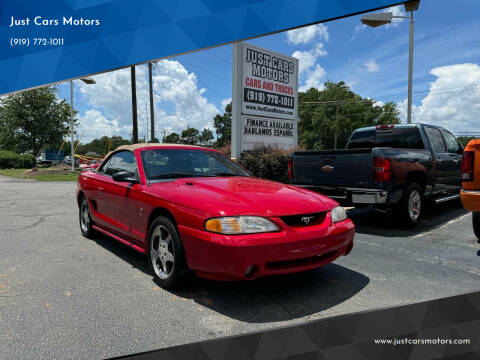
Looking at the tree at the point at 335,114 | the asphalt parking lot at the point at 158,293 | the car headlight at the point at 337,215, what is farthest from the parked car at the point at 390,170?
the tree at the point at 335,114

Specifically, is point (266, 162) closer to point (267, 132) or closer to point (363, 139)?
point (267, 132)

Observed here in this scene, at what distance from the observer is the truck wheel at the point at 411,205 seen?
6.39m

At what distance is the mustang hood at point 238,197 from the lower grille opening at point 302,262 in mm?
424

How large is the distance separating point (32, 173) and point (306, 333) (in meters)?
26.1

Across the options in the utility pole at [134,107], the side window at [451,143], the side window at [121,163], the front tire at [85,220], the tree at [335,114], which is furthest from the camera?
the tree at [335,114]

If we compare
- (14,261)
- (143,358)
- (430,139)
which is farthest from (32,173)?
(143,358)

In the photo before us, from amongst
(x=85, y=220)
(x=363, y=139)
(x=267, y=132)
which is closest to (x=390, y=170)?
(x=363, y=139)

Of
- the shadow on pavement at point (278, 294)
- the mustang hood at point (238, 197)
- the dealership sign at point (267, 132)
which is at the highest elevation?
the dealership sign at point (267, 132)

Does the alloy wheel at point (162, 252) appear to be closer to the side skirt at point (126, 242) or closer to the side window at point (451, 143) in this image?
the side skirt at point (126, 242)

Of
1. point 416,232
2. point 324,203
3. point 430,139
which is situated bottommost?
point 416,232

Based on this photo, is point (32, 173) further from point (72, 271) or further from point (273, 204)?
point (273, 204)

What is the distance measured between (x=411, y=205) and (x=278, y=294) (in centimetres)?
409

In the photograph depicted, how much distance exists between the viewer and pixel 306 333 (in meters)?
0.75

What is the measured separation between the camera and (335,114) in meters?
68.5
